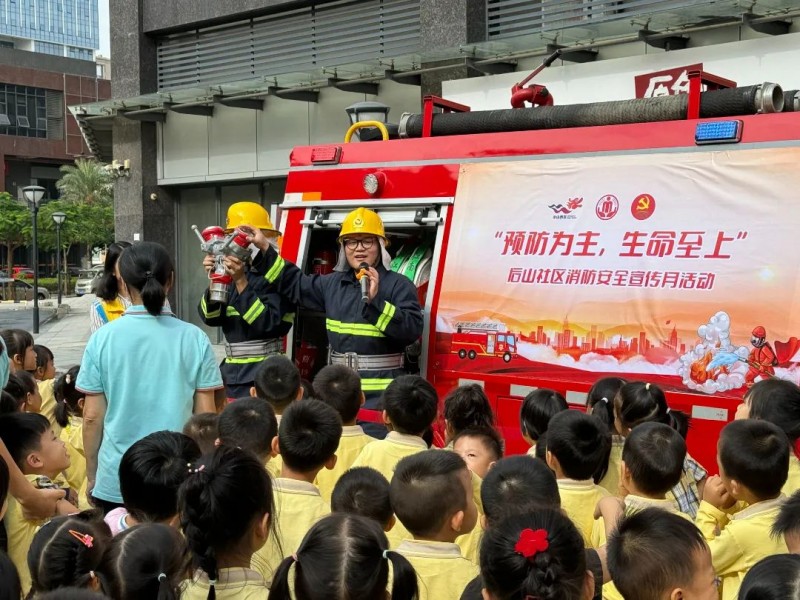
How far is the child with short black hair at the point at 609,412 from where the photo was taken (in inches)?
168

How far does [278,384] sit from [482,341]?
56.1 inches

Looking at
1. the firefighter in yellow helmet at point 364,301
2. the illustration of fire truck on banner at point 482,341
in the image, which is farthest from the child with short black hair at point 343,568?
the firefighter in yellow helmet at point 364,301

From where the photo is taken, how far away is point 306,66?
15055 millimetres

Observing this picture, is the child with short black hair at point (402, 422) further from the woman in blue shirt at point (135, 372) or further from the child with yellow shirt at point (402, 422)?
the woman in blue shirt at point (135, 372)

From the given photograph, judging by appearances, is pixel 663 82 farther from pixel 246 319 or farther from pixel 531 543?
pixel 531 543

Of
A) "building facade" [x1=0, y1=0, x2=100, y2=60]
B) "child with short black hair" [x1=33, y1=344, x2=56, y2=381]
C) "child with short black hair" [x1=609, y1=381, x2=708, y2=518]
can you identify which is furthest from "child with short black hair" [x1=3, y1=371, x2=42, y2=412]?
"building facade" [x1=0, y1=0, x2=100, y2=60]

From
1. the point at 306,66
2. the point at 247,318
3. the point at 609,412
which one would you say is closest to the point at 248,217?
the point at 247,318

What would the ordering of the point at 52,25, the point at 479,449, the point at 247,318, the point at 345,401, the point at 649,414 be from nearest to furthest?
the point at 479,449, the point at 649,414, the point at 345,401, the point at 247,318, the point at 52,25

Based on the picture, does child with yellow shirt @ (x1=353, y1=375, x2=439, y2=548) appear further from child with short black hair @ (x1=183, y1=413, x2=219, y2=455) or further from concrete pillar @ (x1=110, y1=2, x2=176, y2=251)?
concrete pillar @ (x1=110, y1=2, x2=176, y2=251)

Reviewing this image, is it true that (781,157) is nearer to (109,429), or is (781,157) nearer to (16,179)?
(109,429)

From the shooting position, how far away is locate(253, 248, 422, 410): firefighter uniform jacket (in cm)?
584

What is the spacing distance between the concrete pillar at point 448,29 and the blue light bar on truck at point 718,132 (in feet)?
24.1

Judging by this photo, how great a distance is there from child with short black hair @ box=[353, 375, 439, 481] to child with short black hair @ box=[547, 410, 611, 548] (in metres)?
0.80

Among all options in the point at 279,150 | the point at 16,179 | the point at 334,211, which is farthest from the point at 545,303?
the point at 16,179
